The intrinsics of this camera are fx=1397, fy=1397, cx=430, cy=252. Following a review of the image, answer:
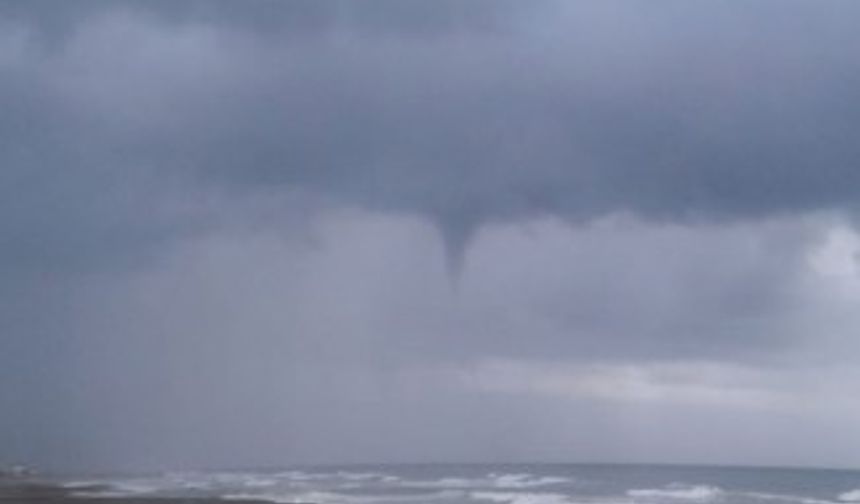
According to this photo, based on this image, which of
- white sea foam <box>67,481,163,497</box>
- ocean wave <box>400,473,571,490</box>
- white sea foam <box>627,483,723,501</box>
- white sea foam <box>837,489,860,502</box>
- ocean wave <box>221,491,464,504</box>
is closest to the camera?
ocean wave <box>221,491,464,504</box>

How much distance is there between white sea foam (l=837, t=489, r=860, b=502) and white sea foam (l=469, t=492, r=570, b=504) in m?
20.2

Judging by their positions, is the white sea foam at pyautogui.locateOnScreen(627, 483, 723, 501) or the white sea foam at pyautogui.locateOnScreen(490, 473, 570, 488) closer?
the white sea foam at pyautogui.locateOnScreen(627, 483, 723, 501)

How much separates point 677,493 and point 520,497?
41.6ft

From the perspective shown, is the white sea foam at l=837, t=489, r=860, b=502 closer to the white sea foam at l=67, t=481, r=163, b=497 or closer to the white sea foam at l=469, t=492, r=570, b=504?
the white sea foam at l=469, t=492, r=570, b=504

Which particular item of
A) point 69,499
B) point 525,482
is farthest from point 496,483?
point 69,499

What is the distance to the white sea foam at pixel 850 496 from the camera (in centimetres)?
8913

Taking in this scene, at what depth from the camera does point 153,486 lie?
274 feet

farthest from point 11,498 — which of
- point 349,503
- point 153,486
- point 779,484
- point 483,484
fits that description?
point 779,484

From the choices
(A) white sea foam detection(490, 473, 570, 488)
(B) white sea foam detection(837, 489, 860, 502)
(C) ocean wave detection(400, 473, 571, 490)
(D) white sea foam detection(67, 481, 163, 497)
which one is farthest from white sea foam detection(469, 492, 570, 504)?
(B) white sea foam detection(837, 489, 860, 502)

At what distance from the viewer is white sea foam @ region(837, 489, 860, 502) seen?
292ft

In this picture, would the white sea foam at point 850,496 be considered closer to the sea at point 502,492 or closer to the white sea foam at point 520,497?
the sea at point 502,492

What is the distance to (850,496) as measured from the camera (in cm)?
9494

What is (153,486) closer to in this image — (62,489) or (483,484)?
(62,489)

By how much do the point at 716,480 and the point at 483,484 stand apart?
2898 centimetres
